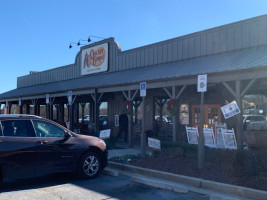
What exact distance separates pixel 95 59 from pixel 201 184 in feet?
50.7

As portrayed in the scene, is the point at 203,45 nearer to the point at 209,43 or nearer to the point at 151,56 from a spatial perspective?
the point at 209,43

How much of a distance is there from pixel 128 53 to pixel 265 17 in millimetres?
8341

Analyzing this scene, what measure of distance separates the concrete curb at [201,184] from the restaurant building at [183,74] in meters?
3.38

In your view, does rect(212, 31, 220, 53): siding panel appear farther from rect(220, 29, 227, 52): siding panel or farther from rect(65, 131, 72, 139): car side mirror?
rect(65, 131, 72, 139): car side mirror

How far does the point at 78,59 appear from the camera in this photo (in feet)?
74.7

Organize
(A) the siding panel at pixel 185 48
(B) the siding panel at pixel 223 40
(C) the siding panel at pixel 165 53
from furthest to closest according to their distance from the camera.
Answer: (C) the siding panel at pixel 165 53
(A) the siding panel at pixel 185 48
(B) the siding panel at pixel 223 40

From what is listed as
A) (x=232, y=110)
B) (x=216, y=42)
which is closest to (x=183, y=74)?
(x=232, y=110)

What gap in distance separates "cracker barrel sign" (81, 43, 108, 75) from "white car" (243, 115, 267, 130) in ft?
30.0

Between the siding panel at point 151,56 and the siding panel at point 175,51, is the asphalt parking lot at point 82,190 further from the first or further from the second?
the siding panel at point 151,56

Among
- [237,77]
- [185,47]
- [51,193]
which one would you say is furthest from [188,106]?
[51,193]

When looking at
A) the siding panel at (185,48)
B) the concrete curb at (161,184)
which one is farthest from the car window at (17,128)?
the siding panel at (185,48)

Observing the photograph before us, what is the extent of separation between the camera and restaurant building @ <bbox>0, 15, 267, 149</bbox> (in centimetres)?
1047

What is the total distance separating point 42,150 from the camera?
6906mm

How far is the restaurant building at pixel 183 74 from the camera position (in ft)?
34.3
